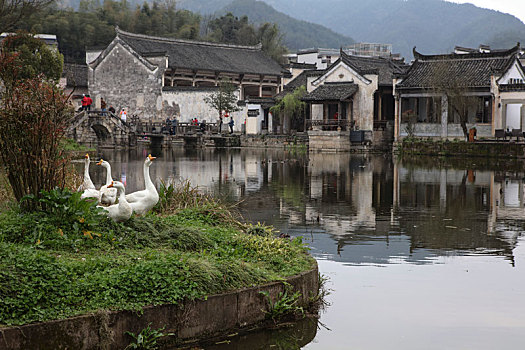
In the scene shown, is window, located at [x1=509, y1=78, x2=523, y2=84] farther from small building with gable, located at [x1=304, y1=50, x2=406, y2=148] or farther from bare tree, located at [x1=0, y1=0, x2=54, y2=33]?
bare tree, located at [x1=0, y1=0, x2=54, y2=33]

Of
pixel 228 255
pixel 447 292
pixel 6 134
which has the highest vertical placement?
pixel 6 134

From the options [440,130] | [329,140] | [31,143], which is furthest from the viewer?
[329,140]

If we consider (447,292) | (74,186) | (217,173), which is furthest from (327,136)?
(447,292)

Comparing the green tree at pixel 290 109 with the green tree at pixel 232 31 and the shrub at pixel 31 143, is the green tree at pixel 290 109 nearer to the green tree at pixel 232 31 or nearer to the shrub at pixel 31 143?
the green tree at pixel 232 31

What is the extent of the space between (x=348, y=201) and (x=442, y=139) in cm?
2543

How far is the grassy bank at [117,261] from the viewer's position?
6012 millimetres

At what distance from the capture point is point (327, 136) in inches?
1778

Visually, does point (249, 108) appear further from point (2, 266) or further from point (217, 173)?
point (2, 266)

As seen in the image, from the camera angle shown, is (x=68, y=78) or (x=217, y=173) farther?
(x=68, y=78)

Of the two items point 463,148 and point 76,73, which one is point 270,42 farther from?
point 463,148

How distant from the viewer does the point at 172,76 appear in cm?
5706

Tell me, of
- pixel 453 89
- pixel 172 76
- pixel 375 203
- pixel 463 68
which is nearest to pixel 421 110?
pixel 463 68

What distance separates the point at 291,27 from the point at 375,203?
138 m

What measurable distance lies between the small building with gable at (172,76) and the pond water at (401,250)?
30.0 m
